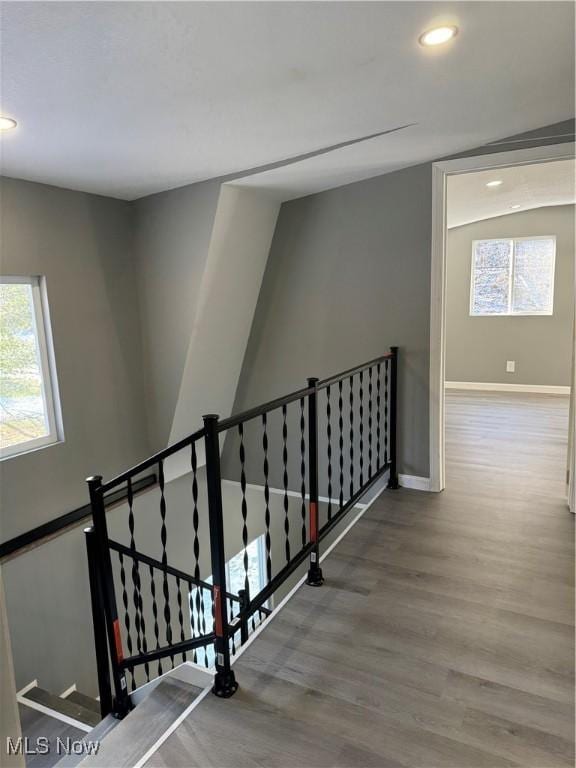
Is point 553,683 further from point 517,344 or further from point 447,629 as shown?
point 517,344

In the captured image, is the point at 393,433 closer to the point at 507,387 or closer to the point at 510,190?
the point at 510,190

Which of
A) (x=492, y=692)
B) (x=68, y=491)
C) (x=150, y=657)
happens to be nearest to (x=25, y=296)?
(x=68, y=491)

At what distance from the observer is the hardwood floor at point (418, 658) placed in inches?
62.8

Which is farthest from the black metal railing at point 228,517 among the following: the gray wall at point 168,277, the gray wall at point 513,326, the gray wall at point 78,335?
the gray wall at point 513,326

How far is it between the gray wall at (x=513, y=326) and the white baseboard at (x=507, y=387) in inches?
2.3

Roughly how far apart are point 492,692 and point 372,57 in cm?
238

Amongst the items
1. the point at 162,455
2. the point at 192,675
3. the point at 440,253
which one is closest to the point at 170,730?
the point at 192,675

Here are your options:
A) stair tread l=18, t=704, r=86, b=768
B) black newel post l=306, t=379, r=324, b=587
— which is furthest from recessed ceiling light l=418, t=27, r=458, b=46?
stair tread l=18, t=704, r=86, b=768

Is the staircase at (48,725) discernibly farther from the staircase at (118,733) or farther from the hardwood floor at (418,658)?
the hardwood floor at (418,658)

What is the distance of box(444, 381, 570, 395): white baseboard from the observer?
664 cm

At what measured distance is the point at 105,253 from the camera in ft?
12.2

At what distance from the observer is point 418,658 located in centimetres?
197

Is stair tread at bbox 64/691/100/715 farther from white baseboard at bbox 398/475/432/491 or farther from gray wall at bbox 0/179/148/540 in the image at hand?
white baseboard at bbox 398/475/432/491

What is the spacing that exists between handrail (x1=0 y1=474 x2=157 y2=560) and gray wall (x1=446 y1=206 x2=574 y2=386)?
5.17 m
